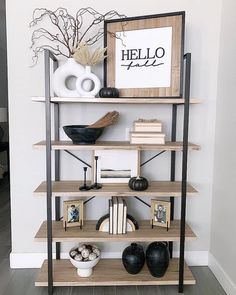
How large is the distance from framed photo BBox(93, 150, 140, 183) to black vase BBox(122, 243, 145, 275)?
1.54 feet

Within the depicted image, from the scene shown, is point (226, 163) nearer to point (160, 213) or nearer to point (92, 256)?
point (160, 213)

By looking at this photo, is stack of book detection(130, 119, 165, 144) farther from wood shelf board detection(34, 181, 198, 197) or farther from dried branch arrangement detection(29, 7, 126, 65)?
dried branch arrangement detection(29, 7, 126, 65)

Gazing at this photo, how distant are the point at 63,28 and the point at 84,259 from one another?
5.19 ft

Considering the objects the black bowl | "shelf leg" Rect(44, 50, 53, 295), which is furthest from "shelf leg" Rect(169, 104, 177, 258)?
"shelf leg" Rect(44, 50, 53, 295)

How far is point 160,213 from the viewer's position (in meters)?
2.11

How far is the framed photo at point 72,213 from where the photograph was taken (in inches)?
80.7

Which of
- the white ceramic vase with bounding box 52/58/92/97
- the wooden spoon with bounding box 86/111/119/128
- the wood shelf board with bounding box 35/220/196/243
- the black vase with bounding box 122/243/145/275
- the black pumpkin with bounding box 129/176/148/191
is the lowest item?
the black vase with bounding box 122/243/145/275

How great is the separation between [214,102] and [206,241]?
1.06 meters

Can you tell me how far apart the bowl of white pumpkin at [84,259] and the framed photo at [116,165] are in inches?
18.7

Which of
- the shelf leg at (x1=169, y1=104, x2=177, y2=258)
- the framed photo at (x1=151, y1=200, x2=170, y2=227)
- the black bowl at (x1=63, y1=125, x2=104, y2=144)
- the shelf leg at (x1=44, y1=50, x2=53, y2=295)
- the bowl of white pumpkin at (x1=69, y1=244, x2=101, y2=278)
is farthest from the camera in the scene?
the shelf leg at (x1=169, y1=104, x2=177, y2=258)

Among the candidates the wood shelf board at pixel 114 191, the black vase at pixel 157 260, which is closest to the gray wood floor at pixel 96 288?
the black vase at pixel 157 260

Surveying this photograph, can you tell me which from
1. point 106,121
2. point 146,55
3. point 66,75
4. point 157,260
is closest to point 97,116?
point 106,121

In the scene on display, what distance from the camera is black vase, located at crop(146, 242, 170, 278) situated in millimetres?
1969

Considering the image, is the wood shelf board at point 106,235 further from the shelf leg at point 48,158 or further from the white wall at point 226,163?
the white wall at point 226,163
